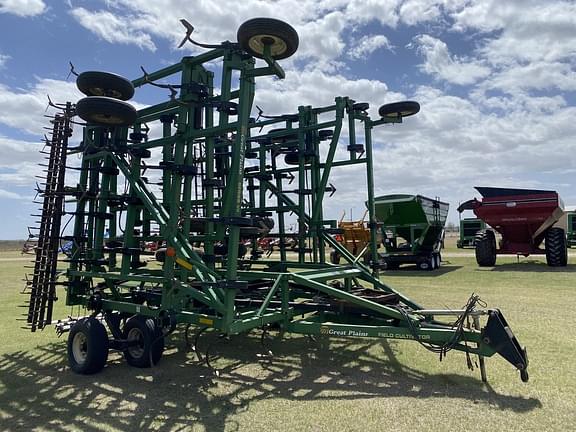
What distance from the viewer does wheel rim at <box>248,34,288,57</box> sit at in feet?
13.9

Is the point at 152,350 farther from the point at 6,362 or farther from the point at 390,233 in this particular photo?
Answer: the point at 390,233

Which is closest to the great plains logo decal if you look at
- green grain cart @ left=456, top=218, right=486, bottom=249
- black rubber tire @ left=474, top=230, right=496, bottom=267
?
black rubber tire @ left=474, top=230, right=496, bottom=267

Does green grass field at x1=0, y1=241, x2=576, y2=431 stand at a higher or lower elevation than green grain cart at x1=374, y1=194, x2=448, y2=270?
lower

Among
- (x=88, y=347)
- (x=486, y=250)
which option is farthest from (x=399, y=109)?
(x=486, y=250)

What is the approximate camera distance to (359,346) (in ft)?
18.8

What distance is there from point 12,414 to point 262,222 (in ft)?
12.0

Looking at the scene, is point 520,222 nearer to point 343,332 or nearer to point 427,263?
point 427,263

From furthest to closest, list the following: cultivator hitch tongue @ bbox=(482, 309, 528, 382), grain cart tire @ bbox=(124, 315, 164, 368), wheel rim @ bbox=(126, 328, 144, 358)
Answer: wheel rim @ bbox=(126, 328, 144, 358), grain cart tire @ bbox=(124, 315, 164, 368), cultivator hitch tongue @ bbox=(482, 309, 528, 382)

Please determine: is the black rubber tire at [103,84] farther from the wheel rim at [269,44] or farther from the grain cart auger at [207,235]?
the wheel rim at [269,44]

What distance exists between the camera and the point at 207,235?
5.41 m

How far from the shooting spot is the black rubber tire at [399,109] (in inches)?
258

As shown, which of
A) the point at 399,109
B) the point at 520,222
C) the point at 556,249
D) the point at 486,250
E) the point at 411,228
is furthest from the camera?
the point at 486,250

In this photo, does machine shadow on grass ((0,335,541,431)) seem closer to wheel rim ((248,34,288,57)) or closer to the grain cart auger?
the grain cart auger

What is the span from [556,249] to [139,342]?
1388 centimetres
